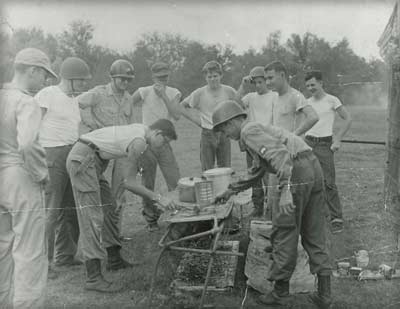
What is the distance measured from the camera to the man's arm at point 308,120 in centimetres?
603

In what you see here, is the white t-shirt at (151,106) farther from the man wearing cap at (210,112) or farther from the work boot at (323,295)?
the work boot at (323,295)

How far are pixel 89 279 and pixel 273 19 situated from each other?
12.6 ft

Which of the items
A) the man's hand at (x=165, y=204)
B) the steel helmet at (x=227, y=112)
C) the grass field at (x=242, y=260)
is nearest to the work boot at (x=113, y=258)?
the grass field at (x=242, y=260)

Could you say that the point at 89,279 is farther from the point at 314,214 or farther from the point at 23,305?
the point at 314,214

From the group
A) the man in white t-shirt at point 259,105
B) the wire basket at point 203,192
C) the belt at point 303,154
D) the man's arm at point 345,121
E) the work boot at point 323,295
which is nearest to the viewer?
the work boot at point 323,295

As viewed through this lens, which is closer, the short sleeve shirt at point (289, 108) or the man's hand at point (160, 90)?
the short sleeve shirt at point (289, 108)

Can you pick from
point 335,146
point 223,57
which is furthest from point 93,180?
point 223,57

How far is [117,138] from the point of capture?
4555 mm

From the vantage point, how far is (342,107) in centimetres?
650

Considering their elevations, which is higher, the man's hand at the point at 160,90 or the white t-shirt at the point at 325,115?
the man's hand at the point at 160,90

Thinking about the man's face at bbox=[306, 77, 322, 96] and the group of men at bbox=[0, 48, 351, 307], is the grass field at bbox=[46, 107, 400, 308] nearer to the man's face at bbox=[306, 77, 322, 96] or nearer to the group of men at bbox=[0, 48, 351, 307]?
the group of men at bbox=[0, 48, 351, 307]

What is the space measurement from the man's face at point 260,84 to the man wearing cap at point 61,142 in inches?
101

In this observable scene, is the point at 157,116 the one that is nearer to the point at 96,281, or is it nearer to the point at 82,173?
the point at 82,173

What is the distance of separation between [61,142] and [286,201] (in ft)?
9.40
